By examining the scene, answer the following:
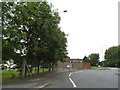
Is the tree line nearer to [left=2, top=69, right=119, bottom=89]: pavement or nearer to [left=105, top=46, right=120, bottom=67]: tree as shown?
[left=2, top=69, right=119, bottom=89]: pavement

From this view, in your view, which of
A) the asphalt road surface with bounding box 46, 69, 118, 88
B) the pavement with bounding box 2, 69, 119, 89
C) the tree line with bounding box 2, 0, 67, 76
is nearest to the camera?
the pavement with bounding box 2, 69, 119, 89

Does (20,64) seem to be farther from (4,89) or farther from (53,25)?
(4,89)

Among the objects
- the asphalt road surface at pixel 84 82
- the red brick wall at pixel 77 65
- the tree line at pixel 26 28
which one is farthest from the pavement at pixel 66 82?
the red brick wall at pixel 77 65

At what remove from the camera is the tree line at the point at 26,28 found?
18.7 m

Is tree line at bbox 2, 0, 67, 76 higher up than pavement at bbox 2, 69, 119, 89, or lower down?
higher up

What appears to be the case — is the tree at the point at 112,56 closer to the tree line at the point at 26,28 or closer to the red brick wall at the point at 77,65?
the red brick wall at the point at 77,65

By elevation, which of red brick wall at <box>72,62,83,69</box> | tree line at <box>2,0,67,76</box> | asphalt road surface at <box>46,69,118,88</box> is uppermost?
tree line at <box>2,0,67,76</box>

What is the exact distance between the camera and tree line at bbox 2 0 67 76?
18688mm

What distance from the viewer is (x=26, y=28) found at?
2261cm

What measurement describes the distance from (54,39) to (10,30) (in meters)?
9.00

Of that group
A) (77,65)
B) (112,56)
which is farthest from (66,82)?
(112,56)

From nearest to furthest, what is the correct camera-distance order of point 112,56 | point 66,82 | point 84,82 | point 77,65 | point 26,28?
point 84,82 → point 66,82 → point 26,28 → point 77,65 → point 112,56

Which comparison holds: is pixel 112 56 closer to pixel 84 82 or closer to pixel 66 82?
pixel 84 82

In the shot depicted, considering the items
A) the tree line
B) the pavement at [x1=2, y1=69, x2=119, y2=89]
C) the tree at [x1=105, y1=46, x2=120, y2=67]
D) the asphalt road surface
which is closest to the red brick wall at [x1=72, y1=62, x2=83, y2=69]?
the tree at [x1=105, y1=46, x2=120, y2=67]
